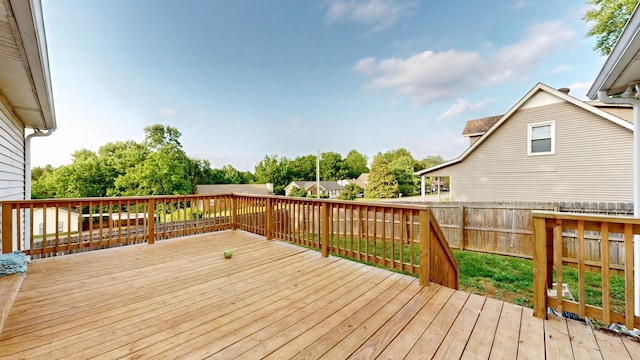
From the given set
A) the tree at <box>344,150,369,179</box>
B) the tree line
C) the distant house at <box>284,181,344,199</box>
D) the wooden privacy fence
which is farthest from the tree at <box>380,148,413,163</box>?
the wooden privacy fence

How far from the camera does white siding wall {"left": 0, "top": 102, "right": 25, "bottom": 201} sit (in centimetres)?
355

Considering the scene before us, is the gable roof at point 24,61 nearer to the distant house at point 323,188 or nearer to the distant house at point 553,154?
the distant house at point 553,154

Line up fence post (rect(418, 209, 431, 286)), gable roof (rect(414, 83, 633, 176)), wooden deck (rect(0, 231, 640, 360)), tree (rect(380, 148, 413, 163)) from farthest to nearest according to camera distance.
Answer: tree (rect(380, 148, 413, 163))
gable roof (rect(414, 83, 633, 176))
fence post (rect(418, 209, 431, 286))
wooden deck (rect(0, 231, 640, 360))

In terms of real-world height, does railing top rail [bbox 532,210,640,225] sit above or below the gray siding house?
below

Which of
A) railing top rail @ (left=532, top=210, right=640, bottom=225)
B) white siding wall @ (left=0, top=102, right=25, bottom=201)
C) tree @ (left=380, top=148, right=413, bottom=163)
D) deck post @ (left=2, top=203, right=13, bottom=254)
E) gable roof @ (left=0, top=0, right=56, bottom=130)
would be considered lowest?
deck post @ (left=2, top=203, right=13, bottom=254)

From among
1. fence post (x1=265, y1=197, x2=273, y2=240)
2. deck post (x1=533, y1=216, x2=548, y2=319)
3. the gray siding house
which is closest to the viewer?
the gray siding house

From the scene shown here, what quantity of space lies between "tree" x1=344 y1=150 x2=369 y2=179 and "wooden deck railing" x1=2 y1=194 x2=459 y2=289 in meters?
40.8

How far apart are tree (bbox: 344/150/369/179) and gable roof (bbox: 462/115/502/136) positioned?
106 ft

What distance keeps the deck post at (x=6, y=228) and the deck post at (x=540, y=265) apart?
6.06m

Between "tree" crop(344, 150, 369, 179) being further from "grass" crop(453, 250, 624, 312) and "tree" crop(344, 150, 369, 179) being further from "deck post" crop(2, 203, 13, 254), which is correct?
"deck post" crop(2, 203, 13, 254)

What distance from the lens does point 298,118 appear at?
2009cm

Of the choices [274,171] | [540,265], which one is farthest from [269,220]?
[274,171]

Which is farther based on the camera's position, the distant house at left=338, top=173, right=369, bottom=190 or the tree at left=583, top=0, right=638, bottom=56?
the distant house at left=338, top=173, right=369, bottom=190

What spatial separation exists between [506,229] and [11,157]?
10.7 m
